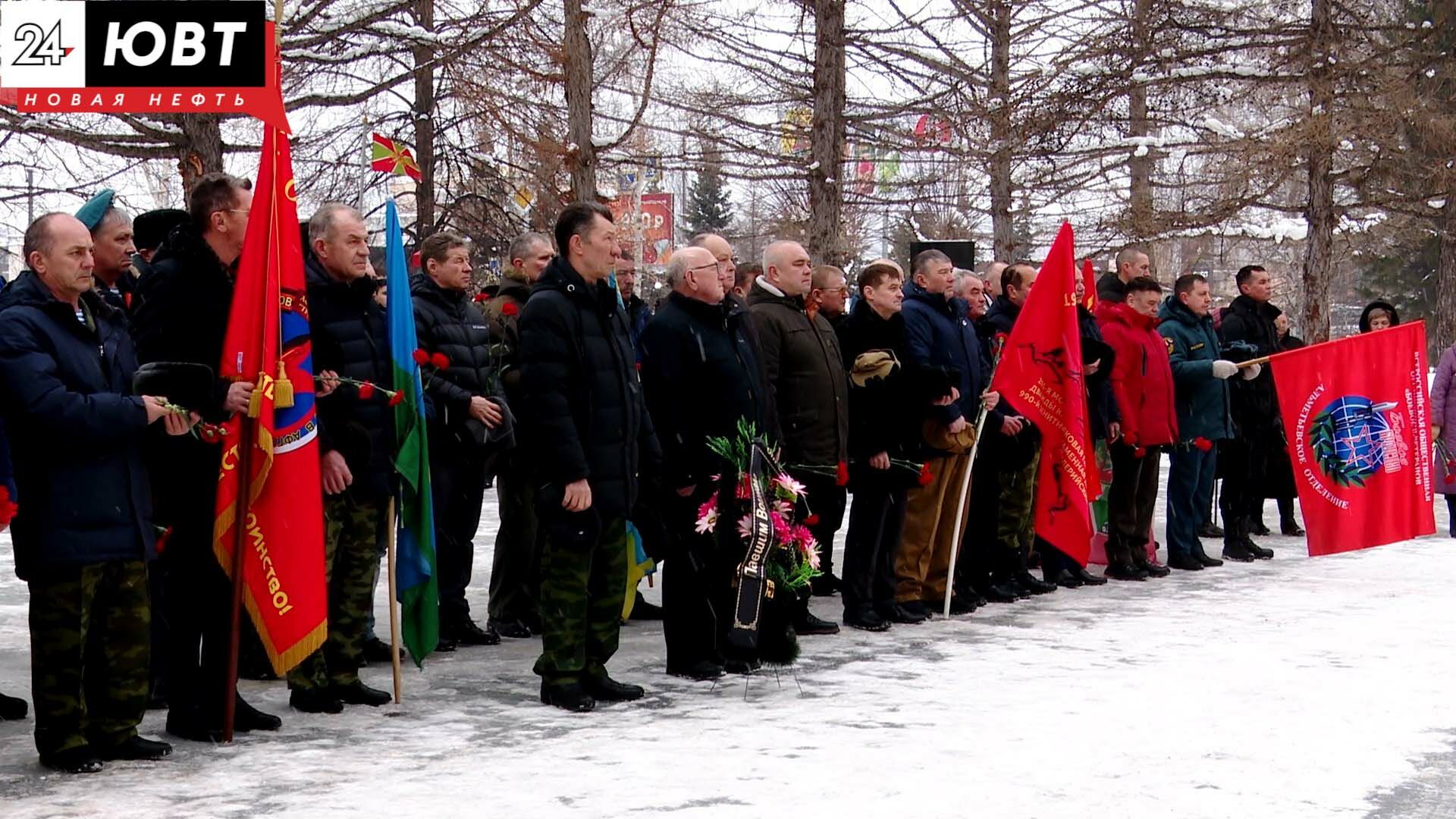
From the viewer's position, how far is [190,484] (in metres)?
6.21

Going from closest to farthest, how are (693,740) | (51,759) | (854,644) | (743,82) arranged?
(51,759) → (693,740) → (854,644) → (743,82)

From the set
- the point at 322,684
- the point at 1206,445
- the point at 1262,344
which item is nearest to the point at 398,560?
the point at 322,684

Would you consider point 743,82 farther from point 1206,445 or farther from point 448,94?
point 1206,445

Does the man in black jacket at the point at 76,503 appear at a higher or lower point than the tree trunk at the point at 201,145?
lower

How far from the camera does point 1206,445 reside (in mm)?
11273

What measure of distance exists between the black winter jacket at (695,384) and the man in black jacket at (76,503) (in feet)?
7.61

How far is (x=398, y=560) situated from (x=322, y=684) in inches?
25.7

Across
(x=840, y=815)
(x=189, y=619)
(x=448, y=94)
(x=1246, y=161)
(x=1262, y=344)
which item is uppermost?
(x=448, y=94)

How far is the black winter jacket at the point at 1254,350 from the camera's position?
1232 cm

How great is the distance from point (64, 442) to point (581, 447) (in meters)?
1.98

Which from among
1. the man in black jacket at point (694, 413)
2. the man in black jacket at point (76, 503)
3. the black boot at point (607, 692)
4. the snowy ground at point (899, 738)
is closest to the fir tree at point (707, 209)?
the snowy ground at point (899, 738)

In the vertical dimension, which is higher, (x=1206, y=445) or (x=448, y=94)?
(x=448, y=94)

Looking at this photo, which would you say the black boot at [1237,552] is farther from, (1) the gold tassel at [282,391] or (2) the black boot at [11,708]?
(2) the black boot at [11,708]

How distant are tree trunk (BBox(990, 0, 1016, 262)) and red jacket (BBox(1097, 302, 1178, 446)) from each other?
28.9 ft
